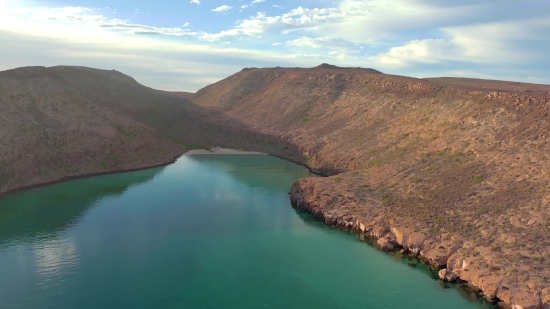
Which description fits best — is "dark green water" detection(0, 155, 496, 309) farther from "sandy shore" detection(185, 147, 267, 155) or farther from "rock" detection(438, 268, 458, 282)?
"sandy shore" detection(185, 147, 267, 155)

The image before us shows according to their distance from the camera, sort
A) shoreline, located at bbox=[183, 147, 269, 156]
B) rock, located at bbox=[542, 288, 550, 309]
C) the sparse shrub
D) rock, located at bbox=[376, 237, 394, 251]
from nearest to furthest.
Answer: rock, located at bbox=[542, 288, 550, 309]
rock, located at bbox=[376, 237, 394, 251]
the sparse shrub
shoreline, located at bbox=[183, 147, 269, 156]

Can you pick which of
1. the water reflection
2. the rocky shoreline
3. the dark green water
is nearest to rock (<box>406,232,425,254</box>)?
the rocky shoreline

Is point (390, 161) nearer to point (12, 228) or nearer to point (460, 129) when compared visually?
point (460, 129)

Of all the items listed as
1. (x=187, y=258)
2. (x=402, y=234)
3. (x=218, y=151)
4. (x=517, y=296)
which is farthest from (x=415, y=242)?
(x=218, y=151)

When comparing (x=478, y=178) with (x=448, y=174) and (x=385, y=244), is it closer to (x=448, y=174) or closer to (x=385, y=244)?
(x=448, y=174)

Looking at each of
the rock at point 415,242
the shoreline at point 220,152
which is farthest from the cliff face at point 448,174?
the shoreline at point 220,152

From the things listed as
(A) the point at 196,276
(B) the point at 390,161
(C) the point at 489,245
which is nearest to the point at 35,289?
(A) the point at 196,276
